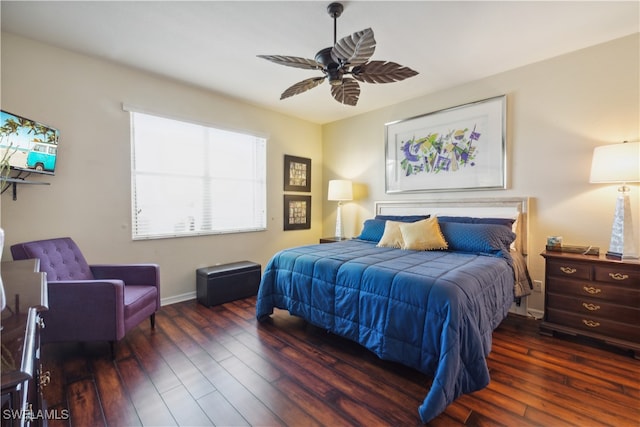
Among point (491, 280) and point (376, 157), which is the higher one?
point (376, 157)

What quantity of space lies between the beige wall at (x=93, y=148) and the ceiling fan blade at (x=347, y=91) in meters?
2.05

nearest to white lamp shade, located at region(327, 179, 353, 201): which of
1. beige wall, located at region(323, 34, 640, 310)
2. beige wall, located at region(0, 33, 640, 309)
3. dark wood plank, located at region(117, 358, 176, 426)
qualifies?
beige wall, located at region(0, 33, 640, 309)

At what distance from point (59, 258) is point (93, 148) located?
113 centimetres

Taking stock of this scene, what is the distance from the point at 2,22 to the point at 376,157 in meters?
4.03

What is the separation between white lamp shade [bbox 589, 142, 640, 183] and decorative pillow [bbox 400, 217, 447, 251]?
4.32 feet

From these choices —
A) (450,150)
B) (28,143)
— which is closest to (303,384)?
(28,143)

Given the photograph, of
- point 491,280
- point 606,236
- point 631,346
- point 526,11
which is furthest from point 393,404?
point 526,11

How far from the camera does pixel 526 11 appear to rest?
2170mm

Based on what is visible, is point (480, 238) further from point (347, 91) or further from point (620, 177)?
point (347, 91)

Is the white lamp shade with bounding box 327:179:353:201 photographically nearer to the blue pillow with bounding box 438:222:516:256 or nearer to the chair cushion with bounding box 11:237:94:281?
the blue pillow with bounding box 438:222:516:256

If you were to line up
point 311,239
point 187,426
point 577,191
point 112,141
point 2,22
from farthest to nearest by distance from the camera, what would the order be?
1. point 311,239
2. point 112,141
3. point 577,191
4. point 2,22
5. point 187,426

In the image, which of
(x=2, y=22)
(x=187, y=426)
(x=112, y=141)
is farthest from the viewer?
(x=112, y=141)

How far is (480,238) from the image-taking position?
272 cm

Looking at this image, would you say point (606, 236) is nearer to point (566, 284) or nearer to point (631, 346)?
point (566, 284)
